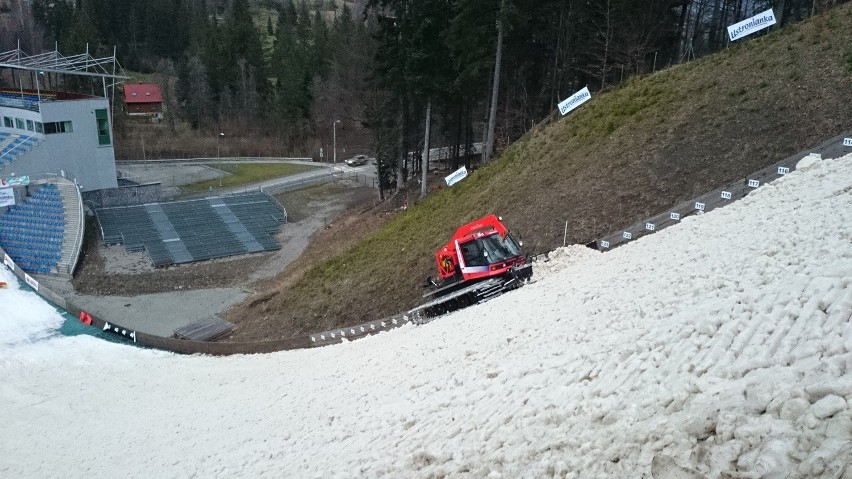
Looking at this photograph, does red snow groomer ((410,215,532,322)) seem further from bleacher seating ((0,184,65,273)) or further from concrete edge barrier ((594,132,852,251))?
bleacher seating ((0,184,65,273))

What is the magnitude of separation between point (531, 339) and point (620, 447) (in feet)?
15.5

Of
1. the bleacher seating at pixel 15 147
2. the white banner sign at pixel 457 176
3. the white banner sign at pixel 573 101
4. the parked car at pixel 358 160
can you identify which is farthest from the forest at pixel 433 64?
the bleacher seating at pixel 15 147

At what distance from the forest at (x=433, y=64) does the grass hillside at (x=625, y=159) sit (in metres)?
4.86

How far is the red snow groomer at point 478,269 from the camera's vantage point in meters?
16.6

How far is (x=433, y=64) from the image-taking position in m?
31.4

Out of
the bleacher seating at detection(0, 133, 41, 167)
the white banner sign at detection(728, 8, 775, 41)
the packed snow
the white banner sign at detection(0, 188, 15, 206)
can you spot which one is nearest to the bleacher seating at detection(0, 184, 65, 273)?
the white banner sign at detection(0, 188, 15, 206)

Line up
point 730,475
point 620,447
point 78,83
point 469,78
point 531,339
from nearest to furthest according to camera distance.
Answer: point 730,475 → point 620,447 → point 531,339 → point 469,78 → point 78,83

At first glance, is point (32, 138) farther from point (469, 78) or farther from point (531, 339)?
point (531, 339)

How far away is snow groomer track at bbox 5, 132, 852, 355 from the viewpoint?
54.2 ft

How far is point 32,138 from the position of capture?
39969 mm

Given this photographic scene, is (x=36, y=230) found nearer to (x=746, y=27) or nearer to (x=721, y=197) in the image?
(x=721, y=197)

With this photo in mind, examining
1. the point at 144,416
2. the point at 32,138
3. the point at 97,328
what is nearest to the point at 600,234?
the point at 144,416

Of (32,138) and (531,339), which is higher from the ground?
(32,138)

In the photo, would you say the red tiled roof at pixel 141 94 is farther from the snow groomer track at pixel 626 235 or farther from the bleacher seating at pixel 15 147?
the snow groomer track at pixel 626 235
